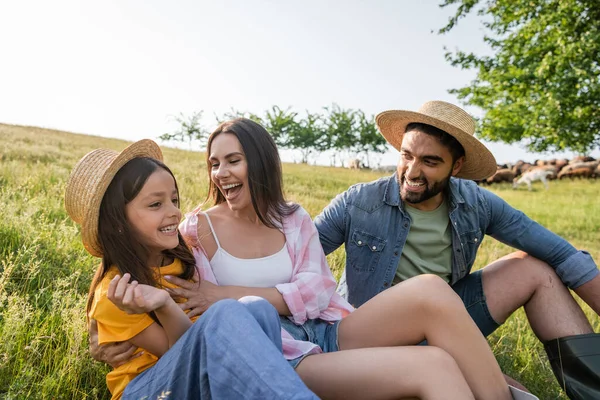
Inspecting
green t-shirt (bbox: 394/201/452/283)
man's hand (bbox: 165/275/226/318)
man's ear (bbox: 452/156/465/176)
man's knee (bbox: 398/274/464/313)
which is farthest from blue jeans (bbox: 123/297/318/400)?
man's ear (bbox: 452/156/465/176)

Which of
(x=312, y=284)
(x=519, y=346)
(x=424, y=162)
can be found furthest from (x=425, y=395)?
(x=519, y=346)

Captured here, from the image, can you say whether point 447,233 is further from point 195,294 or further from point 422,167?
point 195,294

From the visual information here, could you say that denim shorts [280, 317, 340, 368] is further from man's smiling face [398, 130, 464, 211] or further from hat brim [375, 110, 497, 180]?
hat brim [375, 110, 497, 180]

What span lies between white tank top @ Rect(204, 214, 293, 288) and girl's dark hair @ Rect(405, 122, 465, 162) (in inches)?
54.5

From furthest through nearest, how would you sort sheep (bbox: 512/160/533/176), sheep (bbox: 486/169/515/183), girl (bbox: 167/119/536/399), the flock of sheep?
sheep (bbox: 512/160/533/176), sheep (bbox: 486/169/515/183), the flock of sheep, girl (bbox: 167/119/536/399)

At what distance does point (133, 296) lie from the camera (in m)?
2.07

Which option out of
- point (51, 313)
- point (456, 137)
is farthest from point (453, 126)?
point (51, 313)

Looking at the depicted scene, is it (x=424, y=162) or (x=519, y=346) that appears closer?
(x=424, y=162)

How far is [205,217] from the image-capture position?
9.93 ft

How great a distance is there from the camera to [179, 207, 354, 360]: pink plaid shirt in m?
2.80

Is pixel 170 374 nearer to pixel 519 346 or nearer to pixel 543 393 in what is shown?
pixel 543 393

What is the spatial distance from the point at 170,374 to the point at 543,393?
285cm

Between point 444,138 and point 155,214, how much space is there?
6.73 ft

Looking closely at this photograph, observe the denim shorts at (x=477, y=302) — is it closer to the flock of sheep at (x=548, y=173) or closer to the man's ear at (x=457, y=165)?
the man's ear at (x=457, y=165)
